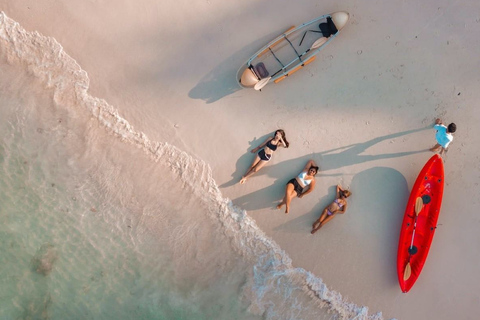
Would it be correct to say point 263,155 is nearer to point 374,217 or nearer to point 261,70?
point 261,70

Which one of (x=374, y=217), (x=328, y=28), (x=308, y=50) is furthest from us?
(x=374, y=217)

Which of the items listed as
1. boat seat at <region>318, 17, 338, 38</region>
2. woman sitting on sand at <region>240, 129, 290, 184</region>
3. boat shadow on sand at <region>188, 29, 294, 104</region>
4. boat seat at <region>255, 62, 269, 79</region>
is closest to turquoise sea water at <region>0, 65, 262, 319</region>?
woman sitting on sand at <region>240, 129, 290, 184</region>

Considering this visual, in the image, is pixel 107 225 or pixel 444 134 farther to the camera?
pixel 107 225

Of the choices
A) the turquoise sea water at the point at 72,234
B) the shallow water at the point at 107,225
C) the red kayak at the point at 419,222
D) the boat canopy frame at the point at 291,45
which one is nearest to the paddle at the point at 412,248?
the red kayak at the point at 419,222

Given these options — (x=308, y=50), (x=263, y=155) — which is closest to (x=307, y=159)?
(x=263, y=155)

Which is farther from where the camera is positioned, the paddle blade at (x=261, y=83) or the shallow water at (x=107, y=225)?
A: the shallow water at (x=107, y=225)

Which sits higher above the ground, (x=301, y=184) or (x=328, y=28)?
(x=328, y=28)

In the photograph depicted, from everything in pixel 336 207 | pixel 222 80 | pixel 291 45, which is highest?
pixel 222 80

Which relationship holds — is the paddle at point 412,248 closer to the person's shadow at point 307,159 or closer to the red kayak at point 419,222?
the red kayak at point 419,222
